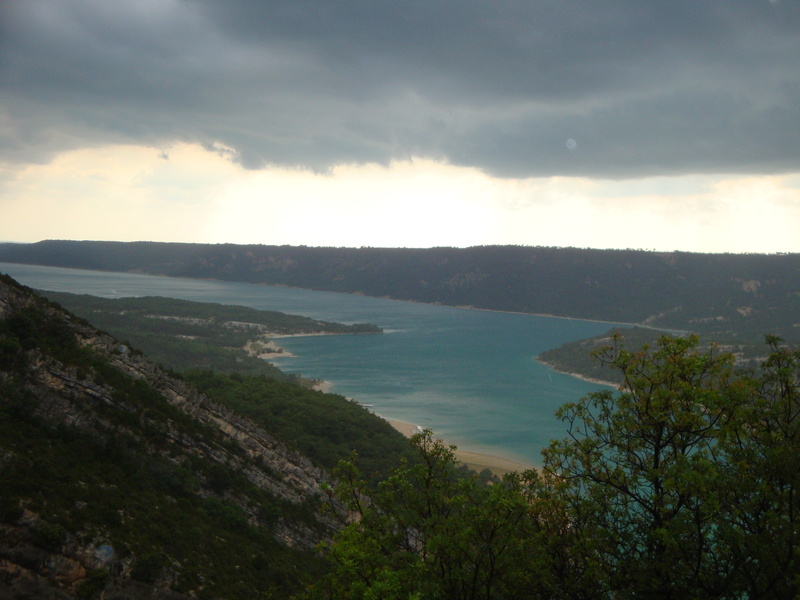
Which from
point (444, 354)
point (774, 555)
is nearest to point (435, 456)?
point (774, 555)

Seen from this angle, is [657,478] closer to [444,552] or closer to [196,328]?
[444,552]

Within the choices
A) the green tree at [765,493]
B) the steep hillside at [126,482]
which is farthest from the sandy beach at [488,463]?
the green tree at [765,493]

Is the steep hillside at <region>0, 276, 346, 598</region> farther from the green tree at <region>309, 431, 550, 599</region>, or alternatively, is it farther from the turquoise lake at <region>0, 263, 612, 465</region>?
the turquoise lake at <region>0, 263, 612, 465</region>

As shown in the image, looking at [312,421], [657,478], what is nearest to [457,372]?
[312,421]

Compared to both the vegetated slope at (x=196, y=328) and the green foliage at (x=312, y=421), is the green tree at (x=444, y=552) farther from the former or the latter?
the vegetated slope at (x=196, y=328)

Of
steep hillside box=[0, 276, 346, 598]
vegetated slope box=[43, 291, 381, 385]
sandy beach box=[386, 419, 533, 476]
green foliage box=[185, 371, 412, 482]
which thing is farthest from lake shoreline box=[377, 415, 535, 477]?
vegetated slope box=[43, 291, 381, 385]

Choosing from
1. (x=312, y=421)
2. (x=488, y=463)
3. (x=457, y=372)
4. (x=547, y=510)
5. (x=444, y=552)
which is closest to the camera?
(x=444, y=552)
